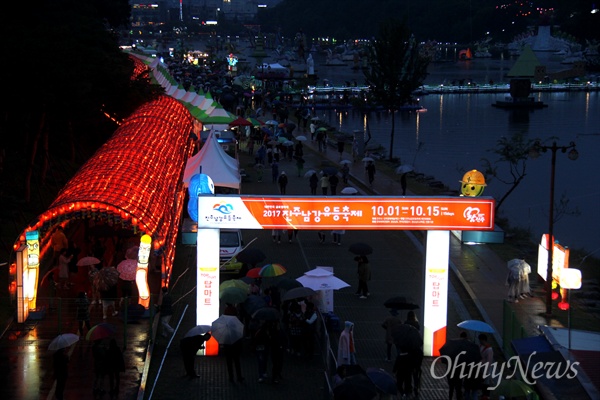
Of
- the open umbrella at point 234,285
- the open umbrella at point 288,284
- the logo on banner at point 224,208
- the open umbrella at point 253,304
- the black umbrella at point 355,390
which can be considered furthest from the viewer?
the open umbrella at point 288,284

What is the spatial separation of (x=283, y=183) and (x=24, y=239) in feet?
49.2

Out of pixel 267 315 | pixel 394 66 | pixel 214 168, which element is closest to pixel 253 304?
pixel 267 315

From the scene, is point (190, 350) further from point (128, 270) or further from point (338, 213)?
point (128, 270)

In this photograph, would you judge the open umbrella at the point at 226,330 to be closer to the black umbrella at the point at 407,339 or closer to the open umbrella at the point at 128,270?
the black umbrella at the point at 407,339

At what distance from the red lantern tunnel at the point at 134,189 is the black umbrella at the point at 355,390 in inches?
351

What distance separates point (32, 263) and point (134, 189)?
330 centimetres

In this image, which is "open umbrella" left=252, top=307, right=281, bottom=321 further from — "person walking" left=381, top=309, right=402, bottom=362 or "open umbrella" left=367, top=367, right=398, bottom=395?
"open umbrella" left=367, top=367, right=398, bottom=395

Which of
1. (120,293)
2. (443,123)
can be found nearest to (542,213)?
(120,293)

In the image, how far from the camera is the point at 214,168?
3275 cm

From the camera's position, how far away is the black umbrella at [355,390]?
1349cm

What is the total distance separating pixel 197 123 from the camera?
5178cm

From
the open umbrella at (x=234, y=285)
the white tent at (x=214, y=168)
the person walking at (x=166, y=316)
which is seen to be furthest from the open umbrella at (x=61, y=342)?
the white tent at (x=214, y=168)

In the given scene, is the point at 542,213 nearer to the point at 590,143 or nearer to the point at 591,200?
the point at 591,200

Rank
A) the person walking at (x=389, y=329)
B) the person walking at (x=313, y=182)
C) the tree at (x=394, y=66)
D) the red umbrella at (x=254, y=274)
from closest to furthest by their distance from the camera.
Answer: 1. the person walking at (x=389, y=329)
2. the red umbrella at (x=254, y=274)
3. the person walking at (x=313, y=182)
4. the tree at (x=394, y=66)
